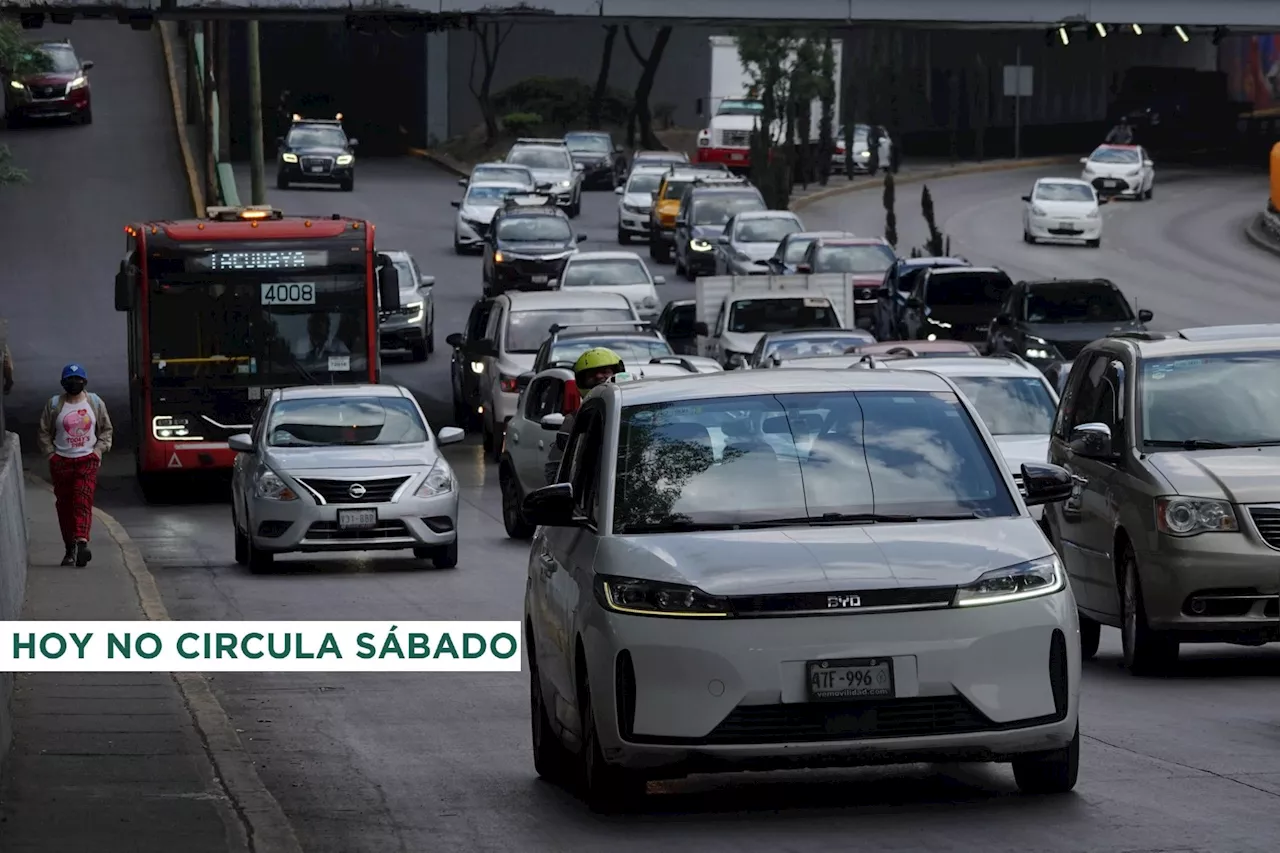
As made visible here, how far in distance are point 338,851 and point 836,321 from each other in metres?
27.7

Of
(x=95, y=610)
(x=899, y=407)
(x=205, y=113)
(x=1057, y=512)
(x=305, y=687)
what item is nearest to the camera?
(x=899, y=407)

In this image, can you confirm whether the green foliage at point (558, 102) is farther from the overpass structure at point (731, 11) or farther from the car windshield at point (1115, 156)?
the overpass structure at point (731, 11)

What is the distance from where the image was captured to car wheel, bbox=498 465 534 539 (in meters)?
24.1

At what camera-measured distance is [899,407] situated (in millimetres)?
9859

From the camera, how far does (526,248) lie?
52.3m

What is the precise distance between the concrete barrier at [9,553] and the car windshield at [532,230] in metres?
33.2

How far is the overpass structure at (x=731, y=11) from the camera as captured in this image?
36625 millimetres

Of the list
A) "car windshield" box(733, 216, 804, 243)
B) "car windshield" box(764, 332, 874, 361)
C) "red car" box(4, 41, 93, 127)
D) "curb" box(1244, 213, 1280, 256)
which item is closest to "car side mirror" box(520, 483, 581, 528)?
"car windshield" box(764, 332, 874, 361)

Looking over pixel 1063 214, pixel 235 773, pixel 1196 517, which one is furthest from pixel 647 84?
pixel 235 773

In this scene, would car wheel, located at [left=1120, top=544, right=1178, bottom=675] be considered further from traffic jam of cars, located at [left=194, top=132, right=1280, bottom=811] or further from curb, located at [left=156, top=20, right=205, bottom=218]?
curb, located at [left=156, top=20, right=205, bottom=218]

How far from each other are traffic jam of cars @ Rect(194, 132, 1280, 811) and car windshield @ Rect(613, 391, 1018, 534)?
0.01 m

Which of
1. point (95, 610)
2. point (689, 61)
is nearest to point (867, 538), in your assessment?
point (95, 610)

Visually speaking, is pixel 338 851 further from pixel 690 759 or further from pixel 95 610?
pixel 95 610

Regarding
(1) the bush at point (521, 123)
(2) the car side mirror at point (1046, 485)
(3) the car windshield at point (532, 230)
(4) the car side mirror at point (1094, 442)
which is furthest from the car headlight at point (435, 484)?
(1) the bush at point (521, 123)
